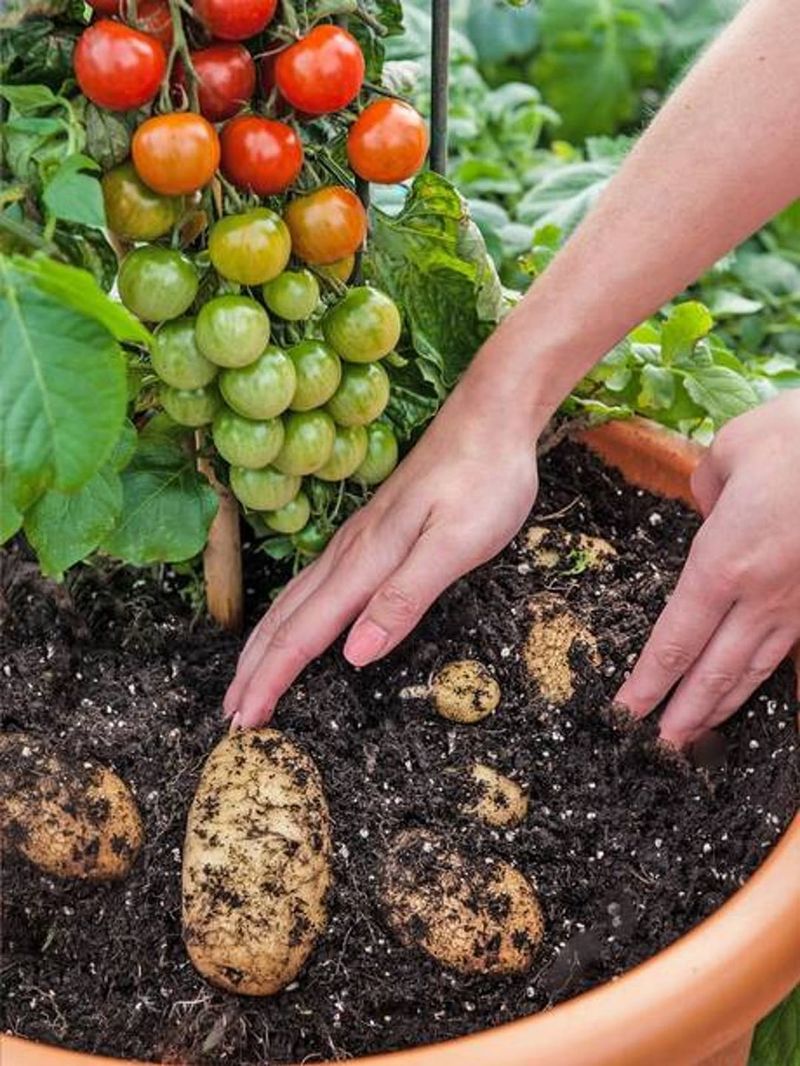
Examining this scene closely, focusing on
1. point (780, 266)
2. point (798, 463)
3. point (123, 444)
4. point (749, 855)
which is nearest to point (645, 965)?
point (749, 855)

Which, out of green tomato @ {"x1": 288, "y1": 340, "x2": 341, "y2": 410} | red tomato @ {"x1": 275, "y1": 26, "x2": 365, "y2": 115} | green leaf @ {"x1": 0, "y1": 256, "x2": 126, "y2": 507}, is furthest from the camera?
green tomato @ {"x1": 288, "y1": 340, "x2": 341, "y2": 410}

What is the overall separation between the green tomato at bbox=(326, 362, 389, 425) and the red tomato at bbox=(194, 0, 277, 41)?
0.23m

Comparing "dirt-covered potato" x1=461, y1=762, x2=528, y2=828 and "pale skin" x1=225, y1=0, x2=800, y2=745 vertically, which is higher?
"pale skin" x1=225, y1=0, x2=800, y2=745

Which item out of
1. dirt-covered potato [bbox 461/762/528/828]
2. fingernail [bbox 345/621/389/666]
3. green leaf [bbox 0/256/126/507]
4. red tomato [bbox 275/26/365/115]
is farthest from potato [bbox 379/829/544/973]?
red tomato [bbox 275/26/365/115]

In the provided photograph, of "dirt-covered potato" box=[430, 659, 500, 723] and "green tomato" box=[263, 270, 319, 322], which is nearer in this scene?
"green tomato" box=[263, 270, 319, 322]

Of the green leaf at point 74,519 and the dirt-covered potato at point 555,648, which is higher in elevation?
the green leaf at point 74,519

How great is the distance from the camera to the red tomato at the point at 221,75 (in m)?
0.85

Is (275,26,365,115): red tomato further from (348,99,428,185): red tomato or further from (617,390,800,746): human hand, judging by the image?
(617,390,800,746): human hand

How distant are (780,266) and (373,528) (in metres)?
1.13

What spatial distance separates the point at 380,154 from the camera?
0.88 metres

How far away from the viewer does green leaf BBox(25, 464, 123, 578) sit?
0.94m

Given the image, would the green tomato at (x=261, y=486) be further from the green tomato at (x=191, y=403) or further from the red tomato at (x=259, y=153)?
the red tomato at (x=259, y=153)

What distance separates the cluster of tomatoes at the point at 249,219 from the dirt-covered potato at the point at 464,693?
19 centimetres

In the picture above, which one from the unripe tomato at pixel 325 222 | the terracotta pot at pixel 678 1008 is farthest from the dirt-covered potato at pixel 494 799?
the unripe tomato at pixel 325 222
